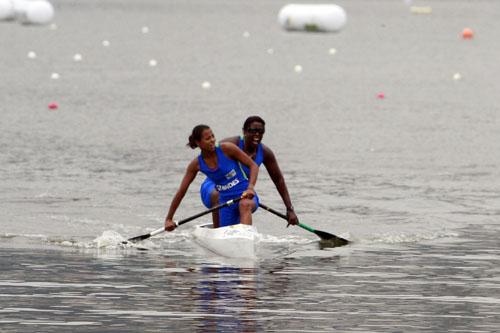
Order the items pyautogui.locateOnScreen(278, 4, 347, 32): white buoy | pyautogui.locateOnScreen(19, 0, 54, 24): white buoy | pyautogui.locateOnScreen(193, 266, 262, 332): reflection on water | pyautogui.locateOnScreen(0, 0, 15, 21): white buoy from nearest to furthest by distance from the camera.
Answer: pyautogui.locateOnScreen(193, 266, 262, 332): reflection on water < pyautogui.locateOnScreen(278, 4, 347, 32): white buoy < pyautogui.locateOnScreen(0, 0, 15, 21): white buoy < pyautogui.locateOnScreen(19, 0, 54, 24): white buoy

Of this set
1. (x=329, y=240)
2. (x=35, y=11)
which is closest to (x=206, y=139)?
(x=329, y=240)

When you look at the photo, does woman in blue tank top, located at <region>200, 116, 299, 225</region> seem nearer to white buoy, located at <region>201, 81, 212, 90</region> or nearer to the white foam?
the white foam

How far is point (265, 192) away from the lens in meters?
22.2

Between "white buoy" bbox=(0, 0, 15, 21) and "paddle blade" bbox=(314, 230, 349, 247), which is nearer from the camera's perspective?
"paddle blade" bbox=(314, 230, 349, 247)

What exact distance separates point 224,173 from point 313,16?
52.7 meters

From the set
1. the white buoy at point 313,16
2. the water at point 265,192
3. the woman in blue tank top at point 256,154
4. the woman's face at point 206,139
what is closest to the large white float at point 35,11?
the white buoy at point 313,16

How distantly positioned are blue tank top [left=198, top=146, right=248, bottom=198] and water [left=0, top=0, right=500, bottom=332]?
71cm

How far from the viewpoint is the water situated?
13.3 meters

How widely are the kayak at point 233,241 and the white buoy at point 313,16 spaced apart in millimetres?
51971

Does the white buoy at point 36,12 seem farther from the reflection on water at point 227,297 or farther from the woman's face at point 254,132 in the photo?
the reflection on water at point 227,297

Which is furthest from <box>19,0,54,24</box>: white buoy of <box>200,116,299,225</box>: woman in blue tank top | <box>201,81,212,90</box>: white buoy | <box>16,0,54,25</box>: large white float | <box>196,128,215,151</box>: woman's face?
<box>196,128,215,151</box>: woman's face

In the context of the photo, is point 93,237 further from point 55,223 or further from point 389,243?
point 389,243

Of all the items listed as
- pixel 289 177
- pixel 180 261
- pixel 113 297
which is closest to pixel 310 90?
pixel 289 177

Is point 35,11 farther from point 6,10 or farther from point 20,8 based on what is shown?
point 6,10
